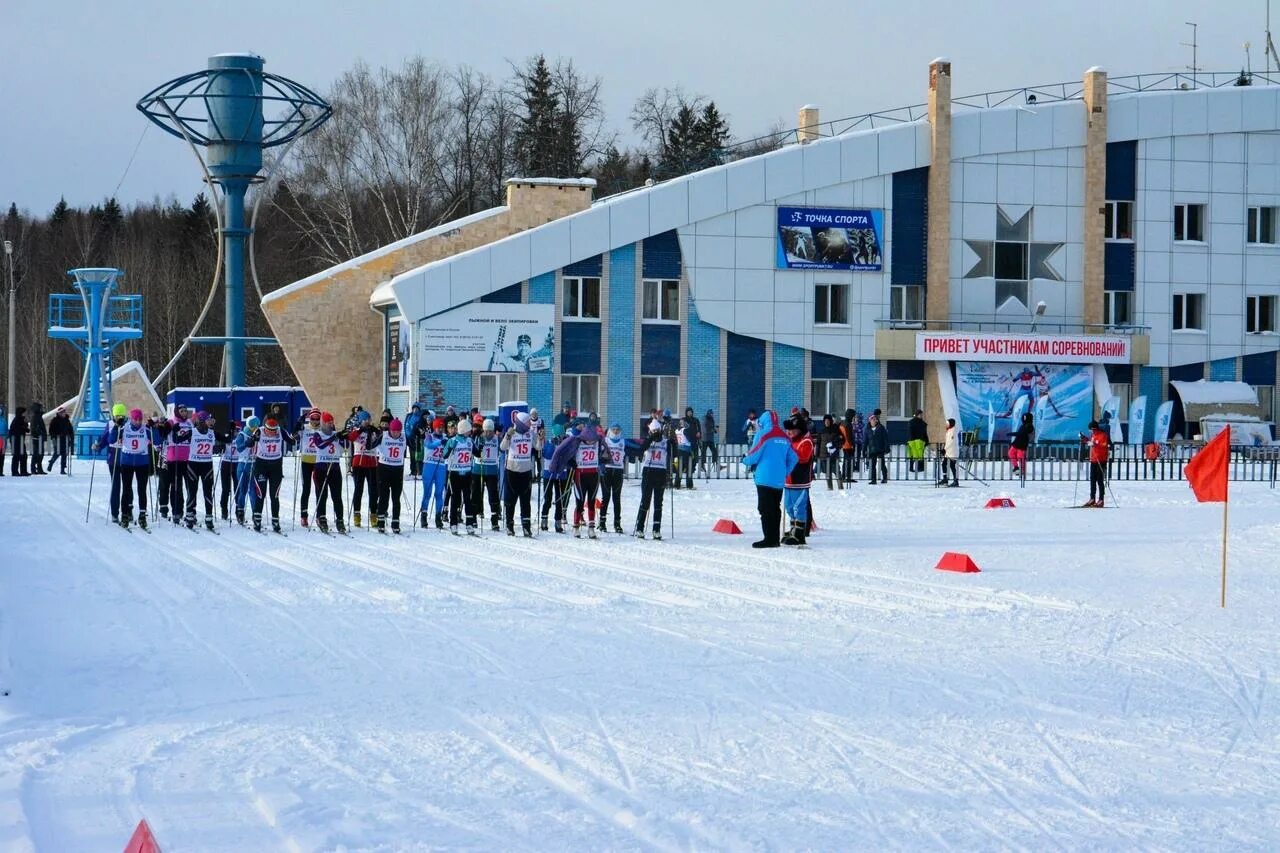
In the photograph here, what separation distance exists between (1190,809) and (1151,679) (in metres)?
3.45

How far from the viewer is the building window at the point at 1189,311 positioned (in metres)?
47.2

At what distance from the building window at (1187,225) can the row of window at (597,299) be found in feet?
53.3

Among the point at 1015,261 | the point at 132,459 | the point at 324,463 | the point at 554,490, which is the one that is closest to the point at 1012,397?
the point at 1015,261

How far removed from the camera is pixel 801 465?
19.5 metres

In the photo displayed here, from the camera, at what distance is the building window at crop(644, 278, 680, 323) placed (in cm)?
4409

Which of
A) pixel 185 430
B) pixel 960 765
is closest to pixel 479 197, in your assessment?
pixel 185 430

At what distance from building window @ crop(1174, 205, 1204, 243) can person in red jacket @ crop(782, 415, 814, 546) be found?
31452 millimetres

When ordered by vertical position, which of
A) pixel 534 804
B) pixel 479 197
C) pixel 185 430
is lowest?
pixel 534 804

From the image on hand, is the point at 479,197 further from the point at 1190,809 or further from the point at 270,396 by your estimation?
the point at 1190,809

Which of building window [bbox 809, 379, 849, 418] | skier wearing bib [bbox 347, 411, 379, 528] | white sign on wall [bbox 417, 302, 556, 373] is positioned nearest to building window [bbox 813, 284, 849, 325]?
building window [bbox 809, 379, 849, 418]

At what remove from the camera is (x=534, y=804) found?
22.5ft

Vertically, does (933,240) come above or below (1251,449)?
above

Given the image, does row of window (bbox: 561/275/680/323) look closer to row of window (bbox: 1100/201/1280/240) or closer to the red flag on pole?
row of window (bbox: 1100/201/1280/240)

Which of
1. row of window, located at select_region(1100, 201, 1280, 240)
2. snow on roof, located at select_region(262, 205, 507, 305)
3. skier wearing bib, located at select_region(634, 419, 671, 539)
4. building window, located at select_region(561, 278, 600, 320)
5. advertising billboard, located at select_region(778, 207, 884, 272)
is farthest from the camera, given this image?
row of window, located at select_region(1100, 201, 1280, 240)
